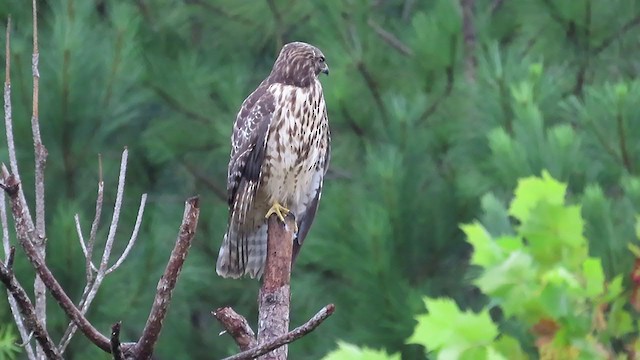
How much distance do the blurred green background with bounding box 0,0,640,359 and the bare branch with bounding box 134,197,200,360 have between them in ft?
8.67

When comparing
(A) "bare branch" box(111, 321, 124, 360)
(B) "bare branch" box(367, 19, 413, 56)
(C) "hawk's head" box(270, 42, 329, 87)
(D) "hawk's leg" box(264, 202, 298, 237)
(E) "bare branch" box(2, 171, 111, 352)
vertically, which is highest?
(B) "bare branch" box(367, 19, 413, 56)

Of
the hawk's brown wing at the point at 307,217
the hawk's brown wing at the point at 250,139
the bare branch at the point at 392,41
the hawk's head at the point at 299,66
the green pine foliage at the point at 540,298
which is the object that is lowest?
the green pine foliage at the point at 540,298

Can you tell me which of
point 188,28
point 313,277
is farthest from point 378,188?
point 188,28

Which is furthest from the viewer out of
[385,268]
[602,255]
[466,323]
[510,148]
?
[385,268]

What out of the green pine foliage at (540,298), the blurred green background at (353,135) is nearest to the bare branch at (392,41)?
the blurred green background at (353,135)

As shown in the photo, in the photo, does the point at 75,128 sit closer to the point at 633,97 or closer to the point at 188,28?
the point at 188,28

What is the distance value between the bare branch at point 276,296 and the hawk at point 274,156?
118 cm

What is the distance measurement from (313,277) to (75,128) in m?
1.30

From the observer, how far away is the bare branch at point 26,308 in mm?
1881

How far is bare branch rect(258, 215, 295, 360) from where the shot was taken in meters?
2.85

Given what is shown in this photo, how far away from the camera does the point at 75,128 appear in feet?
18.2

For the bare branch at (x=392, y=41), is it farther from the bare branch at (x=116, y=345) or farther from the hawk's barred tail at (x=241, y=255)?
the bare branch at (x=116, y=345)

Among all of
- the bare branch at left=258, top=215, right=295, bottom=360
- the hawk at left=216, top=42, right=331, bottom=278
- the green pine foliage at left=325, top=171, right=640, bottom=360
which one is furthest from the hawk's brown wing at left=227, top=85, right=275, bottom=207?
the green pine foliage at left=325, top=171, right=640, bottom=360

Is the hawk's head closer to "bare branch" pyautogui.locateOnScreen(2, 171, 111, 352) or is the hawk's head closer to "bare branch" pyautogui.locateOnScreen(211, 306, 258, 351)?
"bare branch" pyautogui.locateOnScreen(211, 306, 258, 351)
